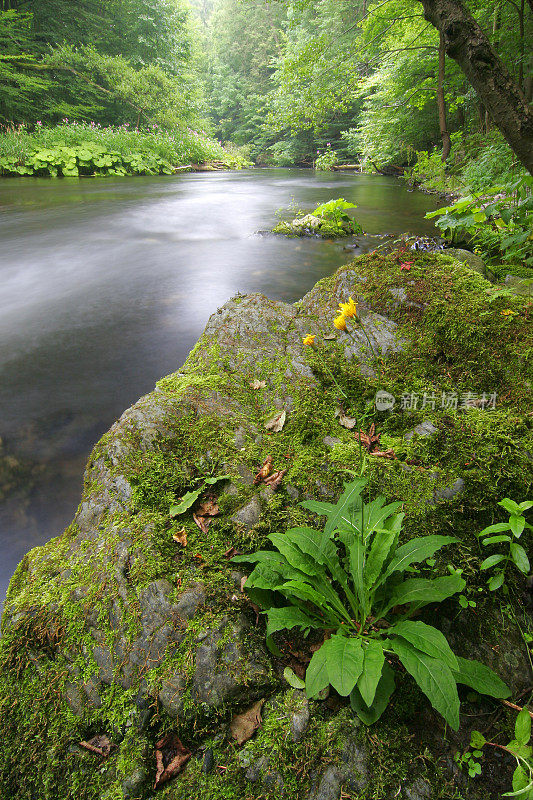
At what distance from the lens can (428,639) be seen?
133 cm

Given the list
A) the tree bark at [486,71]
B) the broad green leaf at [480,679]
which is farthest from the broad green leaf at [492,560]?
the tree bark at [486,71]

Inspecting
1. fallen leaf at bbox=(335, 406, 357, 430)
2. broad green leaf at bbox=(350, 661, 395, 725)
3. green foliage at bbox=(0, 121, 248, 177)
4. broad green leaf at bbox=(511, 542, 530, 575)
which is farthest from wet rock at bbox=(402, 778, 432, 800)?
green foliage at bbox=(0, 121, 248, 177)

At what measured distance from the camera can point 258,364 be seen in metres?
2.80

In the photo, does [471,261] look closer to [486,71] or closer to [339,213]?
[486,71]

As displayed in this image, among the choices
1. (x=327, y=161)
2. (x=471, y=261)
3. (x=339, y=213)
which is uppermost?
(x=327, y=161)

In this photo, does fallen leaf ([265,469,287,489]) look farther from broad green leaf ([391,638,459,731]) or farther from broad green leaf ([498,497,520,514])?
broad green leaf ([498,497,520,514])

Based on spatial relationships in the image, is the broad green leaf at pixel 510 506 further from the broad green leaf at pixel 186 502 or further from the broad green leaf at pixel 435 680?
the broad green leaf at pixel 186 502

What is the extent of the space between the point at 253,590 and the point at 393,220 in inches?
337

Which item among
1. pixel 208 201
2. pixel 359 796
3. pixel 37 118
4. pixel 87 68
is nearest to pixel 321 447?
pixel 359 796

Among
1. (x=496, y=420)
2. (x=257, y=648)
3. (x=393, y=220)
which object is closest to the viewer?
(x=257, y=648)

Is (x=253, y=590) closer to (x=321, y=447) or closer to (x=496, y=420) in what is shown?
(x=321, y=447)

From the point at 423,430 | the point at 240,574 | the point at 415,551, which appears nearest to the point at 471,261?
the point at 423,430

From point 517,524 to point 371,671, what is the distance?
84cm

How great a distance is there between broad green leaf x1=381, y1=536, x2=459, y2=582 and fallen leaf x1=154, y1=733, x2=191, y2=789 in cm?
95
